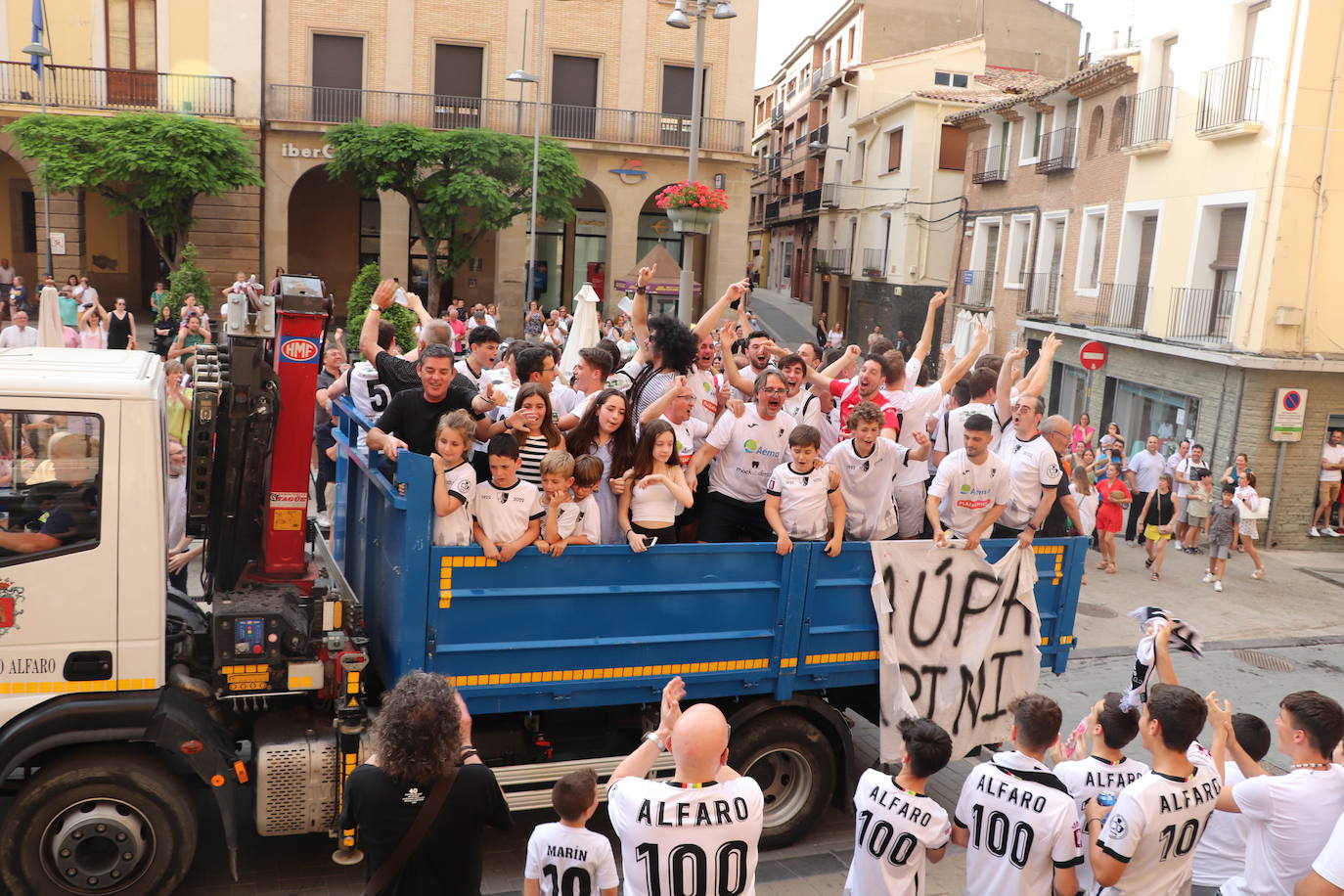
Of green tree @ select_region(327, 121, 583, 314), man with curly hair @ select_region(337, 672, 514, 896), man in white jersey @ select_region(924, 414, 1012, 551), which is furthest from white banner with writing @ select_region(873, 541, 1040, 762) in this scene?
green tree @ select_region(327, 121, 583, 314)

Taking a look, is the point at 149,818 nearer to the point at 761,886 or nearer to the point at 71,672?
the point at 71,672

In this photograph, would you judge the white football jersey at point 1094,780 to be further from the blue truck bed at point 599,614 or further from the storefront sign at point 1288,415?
the storefront sign at point 1288,415

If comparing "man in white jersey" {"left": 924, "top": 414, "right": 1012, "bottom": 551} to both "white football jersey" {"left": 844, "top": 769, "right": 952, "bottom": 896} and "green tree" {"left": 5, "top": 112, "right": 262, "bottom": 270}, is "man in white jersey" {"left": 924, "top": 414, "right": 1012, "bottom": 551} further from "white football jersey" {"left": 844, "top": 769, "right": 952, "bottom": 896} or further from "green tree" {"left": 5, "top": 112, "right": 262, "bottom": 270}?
"green tree" {"left": 5, "top": 112, "right": 262, "bottom": 270}

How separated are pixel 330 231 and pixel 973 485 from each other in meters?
34.2

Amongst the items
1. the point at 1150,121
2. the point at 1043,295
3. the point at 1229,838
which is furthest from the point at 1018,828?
the point at 1043,295

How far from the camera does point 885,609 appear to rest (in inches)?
261

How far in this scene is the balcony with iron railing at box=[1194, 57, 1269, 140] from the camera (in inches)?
736

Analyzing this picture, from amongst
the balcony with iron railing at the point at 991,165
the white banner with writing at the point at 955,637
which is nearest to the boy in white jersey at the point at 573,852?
the white banner with writing at the point at 955,637

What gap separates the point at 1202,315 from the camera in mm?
20516

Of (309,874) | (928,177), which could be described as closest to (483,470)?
(309,874)

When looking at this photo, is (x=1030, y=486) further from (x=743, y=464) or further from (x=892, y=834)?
(x=892, y=834)

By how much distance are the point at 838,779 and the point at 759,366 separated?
3322 mm

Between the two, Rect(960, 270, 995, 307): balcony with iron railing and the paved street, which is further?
Rect(960, 270, 995, 307): balcony with iron railing

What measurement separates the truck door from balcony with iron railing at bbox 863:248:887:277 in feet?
127
